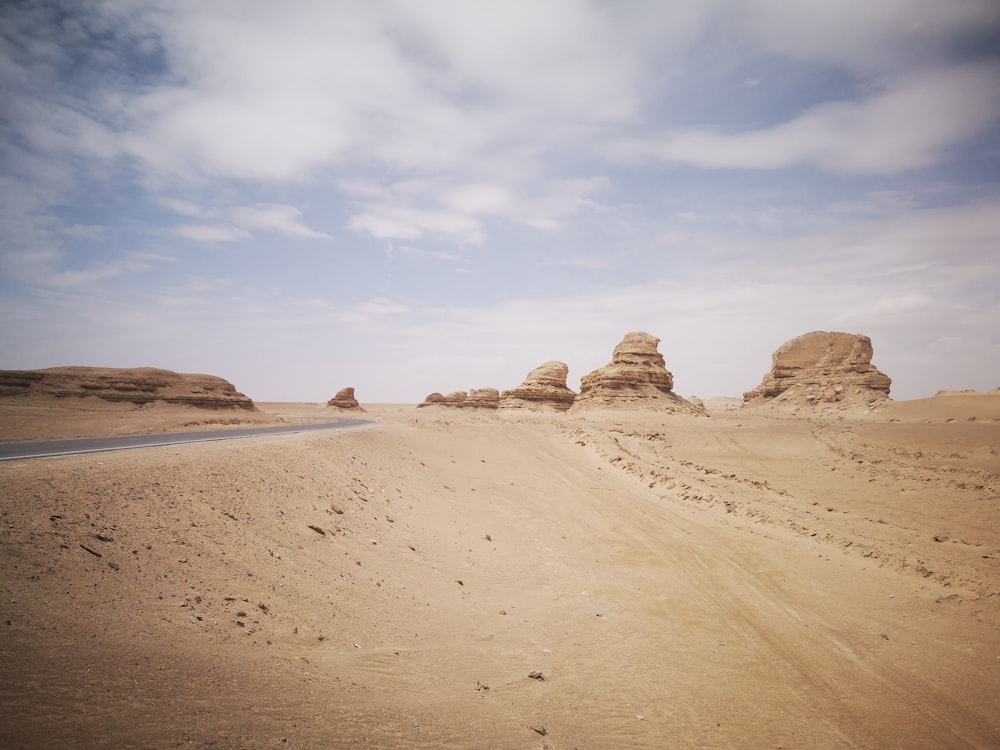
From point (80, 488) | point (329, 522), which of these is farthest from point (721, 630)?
point (80, 488)

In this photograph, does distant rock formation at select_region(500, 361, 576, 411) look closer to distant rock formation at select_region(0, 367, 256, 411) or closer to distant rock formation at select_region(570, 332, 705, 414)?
distant rock formation at select_region(570, 332, 705, 414)

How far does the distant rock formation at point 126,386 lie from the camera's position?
90.4 ft

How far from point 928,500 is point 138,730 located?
21434 millimetres

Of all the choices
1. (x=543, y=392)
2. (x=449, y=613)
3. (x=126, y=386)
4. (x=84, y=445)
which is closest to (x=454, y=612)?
(x=449, y=613)

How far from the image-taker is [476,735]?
4516mm

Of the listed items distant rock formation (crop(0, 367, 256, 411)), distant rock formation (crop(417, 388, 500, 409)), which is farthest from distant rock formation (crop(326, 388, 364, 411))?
distant rock formation (crop(0, 367, 256, 411))

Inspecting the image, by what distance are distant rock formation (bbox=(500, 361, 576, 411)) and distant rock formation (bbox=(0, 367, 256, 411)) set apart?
2676 cm

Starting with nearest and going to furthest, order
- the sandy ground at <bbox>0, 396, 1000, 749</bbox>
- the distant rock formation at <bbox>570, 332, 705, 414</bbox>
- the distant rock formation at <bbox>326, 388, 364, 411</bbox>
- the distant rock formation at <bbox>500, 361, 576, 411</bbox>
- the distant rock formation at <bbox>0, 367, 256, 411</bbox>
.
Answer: the sandy ground at <bbox>0, 396, 1000, 749</bbox>
the distant rock formation at <bbox>0, 367, 256, 411</bbox>
the distant rock formation at <bbox>570, 332, 705, 414</bbox>
the distant rock formation at <bbox>500, 361, 576, 411</bbox>
the distant rock formation at <bbox>326, 388, 364, 411</bbox>

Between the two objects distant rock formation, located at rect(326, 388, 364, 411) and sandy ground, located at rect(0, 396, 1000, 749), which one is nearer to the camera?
sandy ground, located at rect(0, 396, 1000, 749)

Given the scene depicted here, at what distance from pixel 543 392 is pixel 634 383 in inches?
397

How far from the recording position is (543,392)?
53625 mm

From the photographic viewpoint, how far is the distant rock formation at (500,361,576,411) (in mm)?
53344

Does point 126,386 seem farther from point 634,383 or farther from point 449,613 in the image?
point 634,383

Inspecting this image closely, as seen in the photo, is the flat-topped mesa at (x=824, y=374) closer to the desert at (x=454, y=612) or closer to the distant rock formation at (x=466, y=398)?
the distant rock formation at (x=466, y=398)
